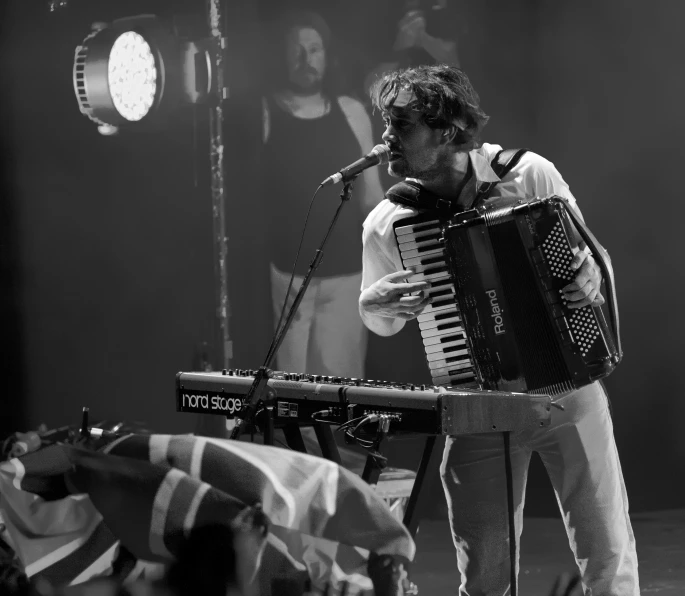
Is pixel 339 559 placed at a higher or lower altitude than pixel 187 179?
lower

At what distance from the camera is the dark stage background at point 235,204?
4785 mm

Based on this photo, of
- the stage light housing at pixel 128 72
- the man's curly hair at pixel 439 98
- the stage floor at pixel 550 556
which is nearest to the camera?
the man's curly hair at pixel 439 98

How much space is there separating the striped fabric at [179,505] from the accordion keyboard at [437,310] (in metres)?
1.03

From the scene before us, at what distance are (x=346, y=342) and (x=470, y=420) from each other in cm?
310

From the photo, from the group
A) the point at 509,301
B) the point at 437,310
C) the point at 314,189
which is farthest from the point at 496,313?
the point at 314,189

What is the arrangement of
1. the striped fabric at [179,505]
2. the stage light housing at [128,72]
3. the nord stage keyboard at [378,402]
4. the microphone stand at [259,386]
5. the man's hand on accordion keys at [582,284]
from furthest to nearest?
the stage light housing at [128,72], the man's hand on accordion keys at [582,284], the microphone stand at [259,386], the nord stage keyboard at [378,402], the striped fabric at [179,505]

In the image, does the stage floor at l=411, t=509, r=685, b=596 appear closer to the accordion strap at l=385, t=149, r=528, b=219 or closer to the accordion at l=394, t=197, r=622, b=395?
the accordion at l=394, t=197, r=622, b=395

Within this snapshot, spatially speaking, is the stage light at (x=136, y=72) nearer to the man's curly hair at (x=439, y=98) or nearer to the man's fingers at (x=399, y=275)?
the man's curly hair at (x=439, y=98)

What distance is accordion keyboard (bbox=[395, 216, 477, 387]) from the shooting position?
265cm

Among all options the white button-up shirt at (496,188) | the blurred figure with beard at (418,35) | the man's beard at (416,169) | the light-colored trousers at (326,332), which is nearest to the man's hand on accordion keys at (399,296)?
the white button-up shirt at (496,188)

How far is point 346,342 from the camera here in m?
5.25

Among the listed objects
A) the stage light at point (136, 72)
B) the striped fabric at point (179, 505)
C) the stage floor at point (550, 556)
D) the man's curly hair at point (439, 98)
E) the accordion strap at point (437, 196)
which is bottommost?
the stage floor at point (550, 556)

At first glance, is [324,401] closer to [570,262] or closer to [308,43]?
[570,262]

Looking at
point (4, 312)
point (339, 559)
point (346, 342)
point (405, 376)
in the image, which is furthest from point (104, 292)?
point (339, 559)
